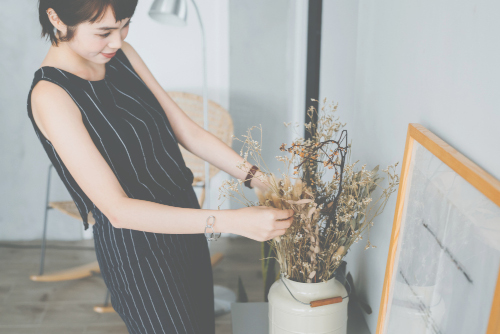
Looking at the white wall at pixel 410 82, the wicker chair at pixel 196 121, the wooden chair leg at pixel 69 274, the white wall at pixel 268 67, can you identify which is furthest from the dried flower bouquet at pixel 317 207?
the wooden chair leg at pixel 69 274

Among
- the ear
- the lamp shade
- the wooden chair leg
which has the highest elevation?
the lamp shade

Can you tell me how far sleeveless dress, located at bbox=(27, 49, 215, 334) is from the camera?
1019 mm

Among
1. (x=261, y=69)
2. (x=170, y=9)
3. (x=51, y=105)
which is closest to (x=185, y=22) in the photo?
(x=170, y=9)

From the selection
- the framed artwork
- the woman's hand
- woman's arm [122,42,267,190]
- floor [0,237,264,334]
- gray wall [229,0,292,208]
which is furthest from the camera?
gray wall [229,0,292,208]

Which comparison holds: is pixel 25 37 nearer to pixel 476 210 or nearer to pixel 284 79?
pixel 284 79

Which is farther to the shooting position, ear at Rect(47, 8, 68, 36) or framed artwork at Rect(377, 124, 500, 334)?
ear at Rect(47, 8, 68, 36)

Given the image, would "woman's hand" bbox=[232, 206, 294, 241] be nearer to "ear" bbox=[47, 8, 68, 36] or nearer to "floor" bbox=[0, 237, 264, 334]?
"ear" bbox=[47, 8, 68, 36]

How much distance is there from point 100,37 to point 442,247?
79 cm

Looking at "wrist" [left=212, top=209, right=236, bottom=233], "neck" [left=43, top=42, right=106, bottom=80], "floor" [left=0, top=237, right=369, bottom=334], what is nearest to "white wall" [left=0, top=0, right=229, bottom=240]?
"floor" [left=0, top=237, right=369, bottom=334]

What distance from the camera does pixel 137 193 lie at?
1.08m

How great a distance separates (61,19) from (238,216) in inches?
21.9

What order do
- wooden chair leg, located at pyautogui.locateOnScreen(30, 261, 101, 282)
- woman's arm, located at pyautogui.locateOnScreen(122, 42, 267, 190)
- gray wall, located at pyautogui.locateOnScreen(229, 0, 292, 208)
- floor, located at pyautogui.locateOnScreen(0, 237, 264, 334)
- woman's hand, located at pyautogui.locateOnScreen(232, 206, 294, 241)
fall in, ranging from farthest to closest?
wooden chair leg, located at pyautogui.locateOnScreen(30, 261, 101, 282) → gray wall, located at pyautogui.locateOnScreen(229, 0, 292, 208) → floor, located at pyautogui.locateOnScreen(0, 237, 264, 334) → woman's arm, located at pyautogui.locateOnScreen(122, 42, 267, 190) → woman's hand, located at pyautogui.locateOnScreen(232, 206, 294, 241)

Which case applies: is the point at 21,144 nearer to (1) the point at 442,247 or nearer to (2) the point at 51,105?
(2) the point at 51,105

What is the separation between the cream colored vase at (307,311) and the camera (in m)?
0.90
